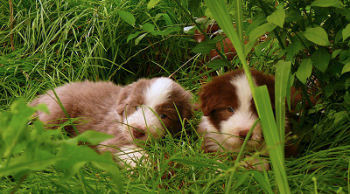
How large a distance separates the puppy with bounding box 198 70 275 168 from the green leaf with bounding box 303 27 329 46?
57 cm

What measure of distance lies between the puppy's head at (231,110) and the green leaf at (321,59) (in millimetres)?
375

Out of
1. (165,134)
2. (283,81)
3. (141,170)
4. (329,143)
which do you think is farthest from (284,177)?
(165,134)

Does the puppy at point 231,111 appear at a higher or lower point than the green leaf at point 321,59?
lower

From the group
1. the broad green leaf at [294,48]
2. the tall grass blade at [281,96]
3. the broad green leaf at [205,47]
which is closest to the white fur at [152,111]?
the broad green leaf at [205,47]

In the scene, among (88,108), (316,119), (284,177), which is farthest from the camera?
(88,108)

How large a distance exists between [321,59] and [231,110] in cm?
65

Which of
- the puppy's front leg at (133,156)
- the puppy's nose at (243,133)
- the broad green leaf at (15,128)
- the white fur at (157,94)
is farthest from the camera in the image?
the white fur at (157,94)

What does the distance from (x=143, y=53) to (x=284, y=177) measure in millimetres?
3420

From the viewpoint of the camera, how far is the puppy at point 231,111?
92.8 inches

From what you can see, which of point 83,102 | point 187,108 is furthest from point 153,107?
point 83,102

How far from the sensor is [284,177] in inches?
57.4

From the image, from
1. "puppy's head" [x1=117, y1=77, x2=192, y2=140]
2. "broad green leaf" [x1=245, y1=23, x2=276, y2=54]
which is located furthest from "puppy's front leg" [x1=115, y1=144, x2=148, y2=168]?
"broad green leaf" [x1=245, y1=23, x2=276, y2=54]

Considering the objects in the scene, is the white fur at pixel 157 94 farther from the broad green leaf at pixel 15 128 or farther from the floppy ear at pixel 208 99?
the broad green leaf at pixel 15 128

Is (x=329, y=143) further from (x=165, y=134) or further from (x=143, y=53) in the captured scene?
(x=143, y=53)
